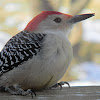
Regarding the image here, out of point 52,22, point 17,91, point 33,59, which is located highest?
point 52,22

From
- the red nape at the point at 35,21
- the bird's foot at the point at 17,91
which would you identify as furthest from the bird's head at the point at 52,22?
the bird's foot at the point at 17,91

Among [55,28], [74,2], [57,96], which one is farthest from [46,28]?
[74,2]

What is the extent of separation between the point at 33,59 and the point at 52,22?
0.40 metres

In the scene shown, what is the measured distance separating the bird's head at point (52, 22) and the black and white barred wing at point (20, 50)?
0.09 metres

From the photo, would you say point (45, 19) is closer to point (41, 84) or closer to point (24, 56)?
point (24, 56)

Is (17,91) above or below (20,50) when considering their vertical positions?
below

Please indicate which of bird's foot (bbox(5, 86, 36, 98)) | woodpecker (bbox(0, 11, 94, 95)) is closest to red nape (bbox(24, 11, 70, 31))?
woodpecker (bbox(0, 11, 94, 95))

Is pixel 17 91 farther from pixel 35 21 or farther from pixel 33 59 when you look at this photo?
pixel 35 21

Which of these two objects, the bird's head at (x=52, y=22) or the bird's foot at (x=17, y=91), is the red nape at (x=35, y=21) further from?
the bird's foot at (x=17, y=91)

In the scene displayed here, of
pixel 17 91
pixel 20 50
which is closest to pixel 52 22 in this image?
pixel 20 50

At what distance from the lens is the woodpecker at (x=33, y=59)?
4.75 ft

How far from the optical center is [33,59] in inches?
56.7

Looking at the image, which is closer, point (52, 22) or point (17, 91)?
point (17, 91)

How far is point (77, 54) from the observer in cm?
456
